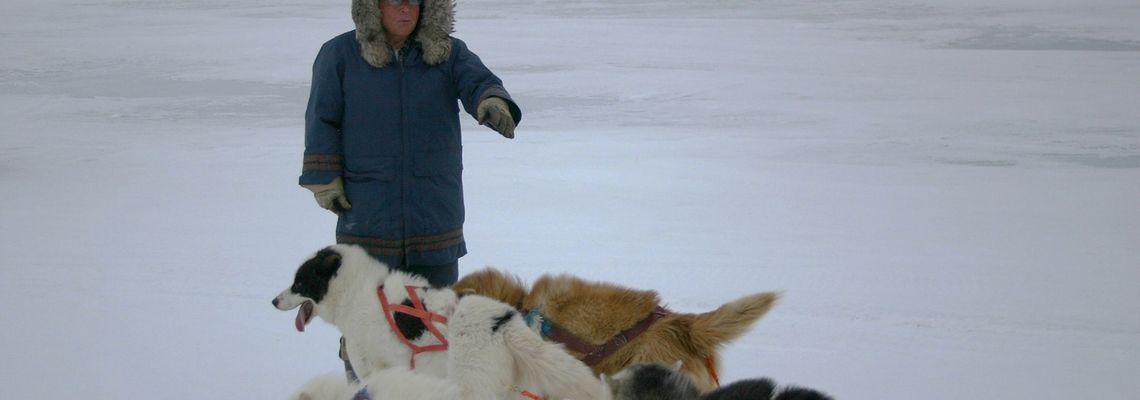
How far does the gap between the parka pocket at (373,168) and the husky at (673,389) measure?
118cm

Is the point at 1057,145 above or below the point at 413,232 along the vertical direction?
below

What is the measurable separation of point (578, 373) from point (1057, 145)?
23.7 feet

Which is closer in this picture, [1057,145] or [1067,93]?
[1057,145]

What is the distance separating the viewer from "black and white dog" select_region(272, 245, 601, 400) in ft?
9.96

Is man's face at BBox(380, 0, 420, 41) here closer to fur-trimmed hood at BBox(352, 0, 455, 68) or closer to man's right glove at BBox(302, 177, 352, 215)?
fur-trimmed hood at BBox(352, 0, 455, 68)

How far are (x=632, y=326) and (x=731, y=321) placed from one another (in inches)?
11.1

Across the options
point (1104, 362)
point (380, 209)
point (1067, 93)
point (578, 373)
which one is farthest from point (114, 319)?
point (1067, 93)

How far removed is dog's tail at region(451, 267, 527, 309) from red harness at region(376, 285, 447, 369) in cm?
14

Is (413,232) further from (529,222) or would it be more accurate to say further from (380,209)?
(529,222)

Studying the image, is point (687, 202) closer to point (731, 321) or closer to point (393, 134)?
point (393, 134)

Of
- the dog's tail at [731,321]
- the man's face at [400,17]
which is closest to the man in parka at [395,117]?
the man's face at [400,17]

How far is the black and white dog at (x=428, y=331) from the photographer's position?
9.96 ft

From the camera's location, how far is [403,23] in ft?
11.1

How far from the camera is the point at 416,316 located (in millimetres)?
3301
